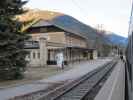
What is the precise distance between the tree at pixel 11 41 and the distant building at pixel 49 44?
16.7 m

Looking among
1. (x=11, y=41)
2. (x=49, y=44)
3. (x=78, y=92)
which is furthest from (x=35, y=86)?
(x=49, y=44)

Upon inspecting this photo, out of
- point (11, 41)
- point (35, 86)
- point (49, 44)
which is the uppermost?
point (49, 44)

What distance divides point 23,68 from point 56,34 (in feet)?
142

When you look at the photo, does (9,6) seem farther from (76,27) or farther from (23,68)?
(76,27)

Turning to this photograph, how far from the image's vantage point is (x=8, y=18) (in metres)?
29.0

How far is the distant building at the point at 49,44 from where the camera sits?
60.5 m

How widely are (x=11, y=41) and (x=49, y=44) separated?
3469 cm

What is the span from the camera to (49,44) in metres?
63.1

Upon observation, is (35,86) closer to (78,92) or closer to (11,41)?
(11,41)

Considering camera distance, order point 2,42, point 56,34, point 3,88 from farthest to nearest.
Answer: point 56,34
point 2,42
point 3,88

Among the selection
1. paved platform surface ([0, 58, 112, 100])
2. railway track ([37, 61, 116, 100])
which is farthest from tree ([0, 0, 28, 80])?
railway track ([37, 61, 116, 100])

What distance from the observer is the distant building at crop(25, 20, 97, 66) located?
2382 inches

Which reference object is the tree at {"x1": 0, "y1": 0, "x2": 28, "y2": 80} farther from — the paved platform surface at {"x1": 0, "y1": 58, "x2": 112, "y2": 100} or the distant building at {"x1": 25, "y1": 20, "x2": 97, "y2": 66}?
the distant building at {"x1": 25, "y1": 20, "x2": 97, "y2": 66}

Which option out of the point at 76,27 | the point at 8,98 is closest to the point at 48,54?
the point at 8,98
